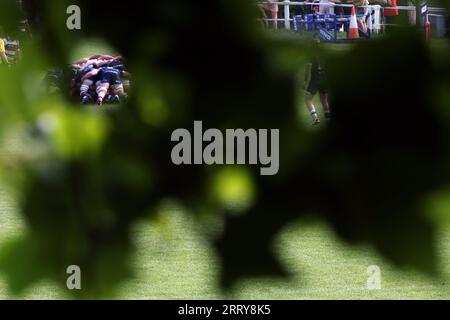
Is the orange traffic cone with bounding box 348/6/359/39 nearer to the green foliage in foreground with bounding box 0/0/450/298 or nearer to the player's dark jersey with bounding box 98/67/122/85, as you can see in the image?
the green foliage in foreground with bounding box 0/0/450/298

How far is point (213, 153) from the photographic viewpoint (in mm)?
469

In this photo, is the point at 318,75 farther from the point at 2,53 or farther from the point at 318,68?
the point at 2,53

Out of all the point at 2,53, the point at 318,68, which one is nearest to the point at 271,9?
the point at 318,68

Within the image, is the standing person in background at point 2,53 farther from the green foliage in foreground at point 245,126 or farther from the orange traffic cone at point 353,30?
the orange traffic cone at point 353,30

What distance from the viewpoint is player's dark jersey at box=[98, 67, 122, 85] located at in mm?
454

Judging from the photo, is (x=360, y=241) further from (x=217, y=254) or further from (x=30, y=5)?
(x=30, y=5)

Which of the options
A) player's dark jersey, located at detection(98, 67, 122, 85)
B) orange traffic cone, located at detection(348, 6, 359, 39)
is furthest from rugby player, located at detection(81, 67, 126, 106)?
orange traffic cone, located at detection(348, 6, 359, 39)

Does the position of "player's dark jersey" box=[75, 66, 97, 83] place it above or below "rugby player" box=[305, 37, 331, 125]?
above

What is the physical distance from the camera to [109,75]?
0.46 metres

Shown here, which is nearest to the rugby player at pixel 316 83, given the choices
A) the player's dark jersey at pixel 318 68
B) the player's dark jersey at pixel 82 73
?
the player's dark jersey at pixel 318 68

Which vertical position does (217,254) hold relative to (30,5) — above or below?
below
